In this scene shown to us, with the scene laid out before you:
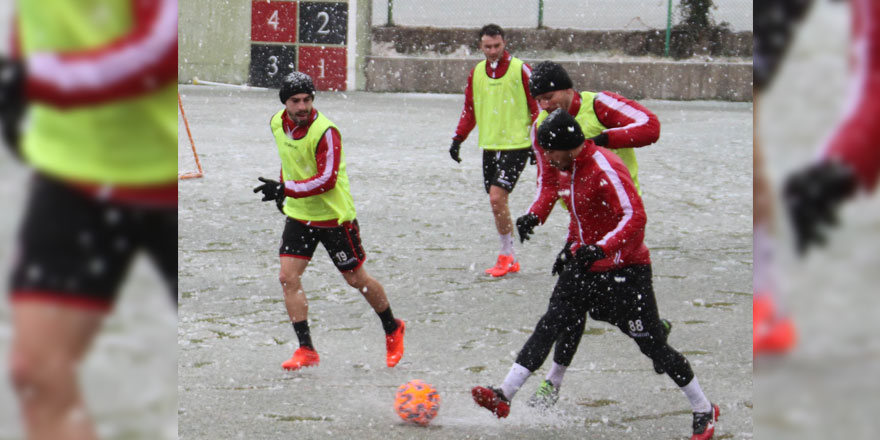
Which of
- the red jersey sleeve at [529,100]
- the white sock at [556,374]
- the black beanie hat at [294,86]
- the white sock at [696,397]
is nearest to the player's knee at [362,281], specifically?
the black beanie hat at [294,86]

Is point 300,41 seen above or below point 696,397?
above

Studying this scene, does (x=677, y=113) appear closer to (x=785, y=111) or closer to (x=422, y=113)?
(x=422, y=113)

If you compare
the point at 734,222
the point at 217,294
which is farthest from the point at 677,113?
the point at 217,294

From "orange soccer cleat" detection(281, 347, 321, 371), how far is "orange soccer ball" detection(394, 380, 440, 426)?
0.90 meters

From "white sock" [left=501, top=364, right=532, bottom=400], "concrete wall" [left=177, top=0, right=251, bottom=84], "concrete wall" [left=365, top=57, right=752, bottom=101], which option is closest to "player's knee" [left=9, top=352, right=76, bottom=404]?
"white sock" [left=501, top=364, right=532, bottom=400]

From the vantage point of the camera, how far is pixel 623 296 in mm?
4605

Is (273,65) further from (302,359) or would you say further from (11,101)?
(11,101)

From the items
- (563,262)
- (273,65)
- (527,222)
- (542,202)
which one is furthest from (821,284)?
(273,65)

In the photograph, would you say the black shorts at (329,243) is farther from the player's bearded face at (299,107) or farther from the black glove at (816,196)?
the black glove at (816,196)

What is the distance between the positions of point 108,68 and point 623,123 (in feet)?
15.6

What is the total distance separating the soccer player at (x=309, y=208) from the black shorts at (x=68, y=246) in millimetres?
4442

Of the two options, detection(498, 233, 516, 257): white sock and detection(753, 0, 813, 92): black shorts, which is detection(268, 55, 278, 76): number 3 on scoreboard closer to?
detection(498, 233, 516, 257): white sock

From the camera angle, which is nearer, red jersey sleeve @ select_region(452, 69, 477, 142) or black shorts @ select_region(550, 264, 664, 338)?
black shorts @ select_region(550, 264, 664, 338)

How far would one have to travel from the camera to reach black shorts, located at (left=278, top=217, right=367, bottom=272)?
225 inches
